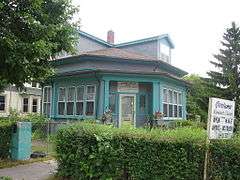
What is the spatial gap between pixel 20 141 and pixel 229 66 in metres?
30.8

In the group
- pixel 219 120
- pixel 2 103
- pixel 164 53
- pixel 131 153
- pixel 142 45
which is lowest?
pixel 131 153

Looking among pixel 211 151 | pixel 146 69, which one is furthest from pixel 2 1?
pixel 146 69

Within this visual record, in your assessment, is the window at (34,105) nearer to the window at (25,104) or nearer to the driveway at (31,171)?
the window at (25,104)

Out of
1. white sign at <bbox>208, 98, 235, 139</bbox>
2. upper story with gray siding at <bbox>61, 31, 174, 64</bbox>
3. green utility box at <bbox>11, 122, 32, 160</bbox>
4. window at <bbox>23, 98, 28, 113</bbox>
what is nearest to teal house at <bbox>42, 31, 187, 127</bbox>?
upper story with gray siding at <bbox>61, 31, 174, 64</bbox>

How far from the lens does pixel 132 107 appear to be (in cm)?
2467

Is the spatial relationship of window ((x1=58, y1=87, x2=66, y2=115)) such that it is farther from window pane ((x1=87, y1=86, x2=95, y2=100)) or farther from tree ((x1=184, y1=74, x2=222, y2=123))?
tree ((x1=184, y1=74, x2=222, y2=123))

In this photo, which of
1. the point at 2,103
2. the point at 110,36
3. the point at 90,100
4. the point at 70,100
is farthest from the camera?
the point at 2,103

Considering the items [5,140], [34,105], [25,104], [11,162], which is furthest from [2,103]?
[11,162]

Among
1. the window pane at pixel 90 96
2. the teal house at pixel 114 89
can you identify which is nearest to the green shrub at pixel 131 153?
the teal house at pixel 114 89

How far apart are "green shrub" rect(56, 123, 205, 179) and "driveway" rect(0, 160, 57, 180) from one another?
4.79 ft

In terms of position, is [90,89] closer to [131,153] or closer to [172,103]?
[172,103]

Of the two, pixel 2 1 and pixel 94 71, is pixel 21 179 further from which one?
pixel 94 71

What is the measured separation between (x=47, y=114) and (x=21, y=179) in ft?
58.1

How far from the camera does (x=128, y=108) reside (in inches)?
974
